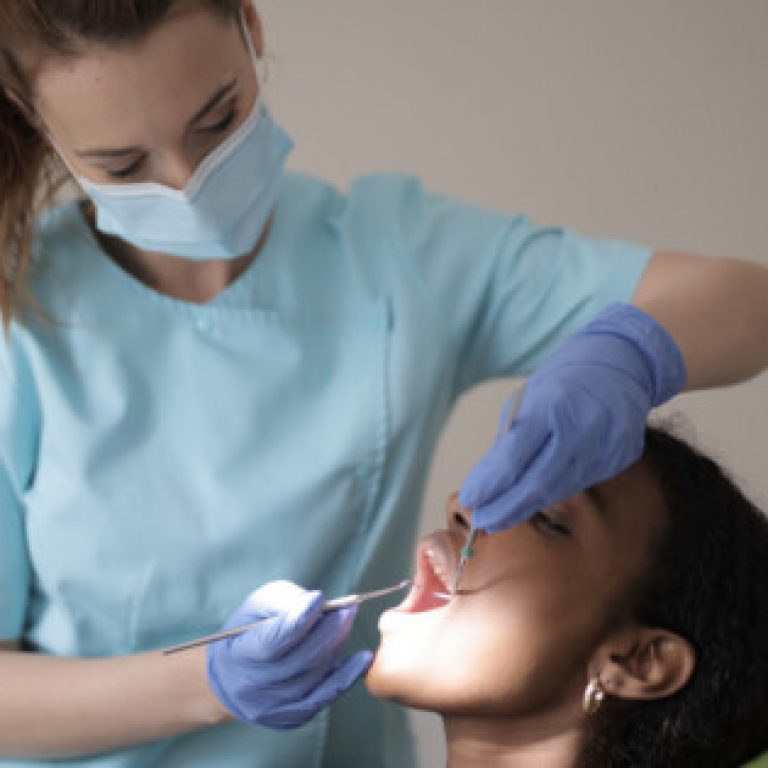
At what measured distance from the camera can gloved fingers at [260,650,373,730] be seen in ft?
4.79

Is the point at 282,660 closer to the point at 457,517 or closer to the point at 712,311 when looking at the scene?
the point at 457,517

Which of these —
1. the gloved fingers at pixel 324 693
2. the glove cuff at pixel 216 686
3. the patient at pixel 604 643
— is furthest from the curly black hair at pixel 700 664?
the glove cuff at pixel 216 686

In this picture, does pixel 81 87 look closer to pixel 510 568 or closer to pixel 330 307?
pixel 330 307

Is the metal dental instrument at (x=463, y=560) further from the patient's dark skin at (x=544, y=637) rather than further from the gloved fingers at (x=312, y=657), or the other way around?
the gloved fingers at (x=312, y=657)

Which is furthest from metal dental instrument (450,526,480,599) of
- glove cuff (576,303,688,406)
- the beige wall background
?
the beige wall background

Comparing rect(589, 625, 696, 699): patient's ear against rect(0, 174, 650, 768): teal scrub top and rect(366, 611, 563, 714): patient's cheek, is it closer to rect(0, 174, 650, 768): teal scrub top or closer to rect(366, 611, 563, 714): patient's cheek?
rect(366, 611, 563, 714): patient's cheek

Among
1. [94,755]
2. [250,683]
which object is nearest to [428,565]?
[250,683]

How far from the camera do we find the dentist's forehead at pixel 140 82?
1302mm

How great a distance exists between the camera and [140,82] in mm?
1309

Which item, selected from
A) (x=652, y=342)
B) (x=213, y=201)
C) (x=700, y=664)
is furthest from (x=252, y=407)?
(x=700, y=664)

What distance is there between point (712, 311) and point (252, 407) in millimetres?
558

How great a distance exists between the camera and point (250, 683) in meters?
1.45

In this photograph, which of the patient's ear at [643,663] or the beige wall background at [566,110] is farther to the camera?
the beige wall background at [566,110]

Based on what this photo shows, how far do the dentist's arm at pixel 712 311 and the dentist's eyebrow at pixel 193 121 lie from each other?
1.79 ft
